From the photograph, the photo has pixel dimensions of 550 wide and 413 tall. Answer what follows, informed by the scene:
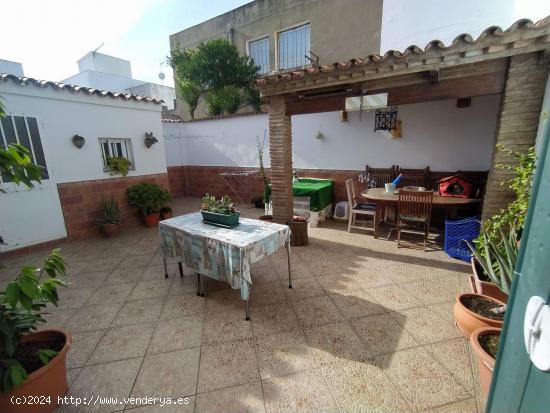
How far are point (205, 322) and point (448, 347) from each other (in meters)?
2.20

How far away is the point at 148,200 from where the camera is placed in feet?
18.6

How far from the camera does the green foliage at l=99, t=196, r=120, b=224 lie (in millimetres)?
5180

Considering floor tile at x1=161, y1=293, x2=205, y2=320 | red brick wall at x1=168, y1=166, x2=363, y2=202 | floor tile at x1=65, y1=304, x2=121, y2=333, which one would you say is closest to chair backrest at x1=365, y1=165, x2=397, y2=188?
red brick wall at x1=168, y1=166, x2=363, y2=202

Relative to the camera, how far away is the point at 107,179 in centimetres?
536

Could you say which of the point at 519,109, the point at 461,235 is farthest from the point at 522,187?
the point at 461,235

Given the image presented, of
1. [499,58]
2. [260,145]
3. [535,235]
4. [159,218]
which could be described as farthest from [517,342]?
[260,145]

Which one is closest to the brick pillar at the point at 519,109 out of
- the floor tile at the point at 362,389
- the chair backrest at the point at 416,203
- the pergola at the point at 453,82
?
→ the pergola at the point at 453,82

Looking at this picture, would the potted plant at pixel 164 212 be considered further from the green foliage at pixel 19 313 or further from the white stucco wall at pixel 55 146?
the green foliage at pixel 19 313

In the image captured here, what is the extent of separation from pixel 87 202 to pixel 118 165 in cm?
99

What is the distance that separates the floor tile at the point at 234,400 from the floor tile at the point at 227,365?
4 cm

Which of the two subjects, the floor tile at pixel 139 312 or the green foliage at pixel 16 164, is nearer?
the green foliage at pixel 16 164

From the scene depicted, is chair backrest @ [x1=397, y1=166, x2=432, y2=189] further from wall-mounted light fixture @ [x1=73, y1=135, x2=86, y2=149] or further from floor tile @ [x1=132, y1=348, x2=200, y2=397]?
wall-mounted light fixture @ [x1=73, y1=135, x2=86, y2=149]

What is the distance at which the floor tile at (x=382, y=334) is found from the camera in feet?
6.83

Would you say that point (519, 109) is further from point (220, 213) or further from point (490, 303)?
point (220, 213)
